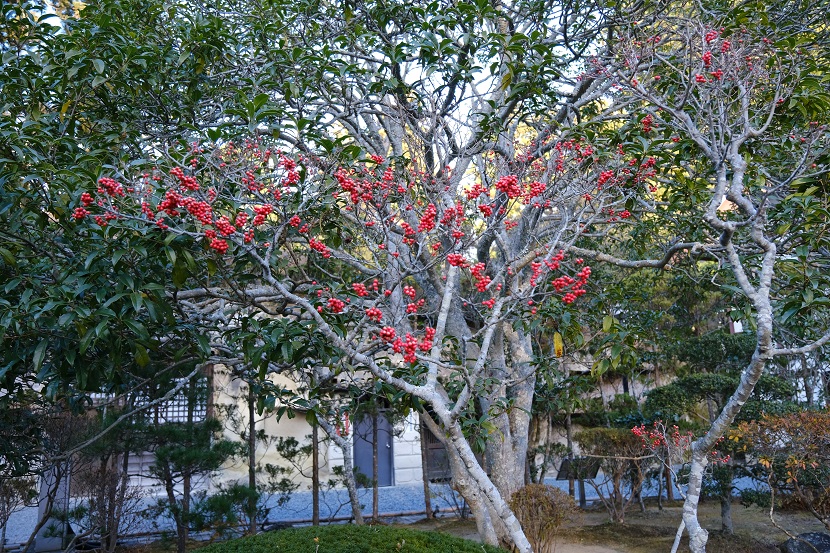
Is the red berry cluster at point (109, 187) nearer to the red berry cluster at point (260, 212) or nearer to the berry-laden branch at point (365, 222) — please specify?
the berry-laden branch at point (365, 222)

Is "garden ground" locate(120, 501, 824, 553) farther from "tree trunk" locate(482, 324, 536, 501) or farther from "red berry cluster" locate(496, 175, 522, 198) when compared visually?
"red berry cluster" locate(496, 175, 522, 198)

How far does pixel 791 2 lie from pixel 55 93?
6316 mm

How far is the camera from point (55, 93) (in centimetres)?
439

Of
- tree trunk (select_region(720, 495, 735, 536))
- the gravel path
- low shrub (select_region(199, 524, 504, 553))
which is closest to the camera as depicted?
low shrub (select_region(199, 524, 504, 553))

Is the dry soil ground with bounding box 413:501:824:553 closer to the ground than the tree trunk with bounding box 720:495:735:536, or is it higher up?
closer to the ground

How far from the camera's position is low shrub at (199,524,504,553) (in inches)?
154

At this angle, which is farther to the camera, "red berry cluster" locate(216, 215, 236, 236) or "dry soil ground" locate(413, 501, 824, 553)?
"dry soil ground" locate(413, 501, 824, 553)

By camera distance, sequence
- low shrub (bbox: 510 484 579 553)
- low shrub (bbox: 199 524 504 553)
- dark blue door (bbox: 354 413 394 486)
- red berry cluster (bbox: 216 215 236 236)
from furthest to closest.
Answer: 1. dark blue door (bbox: 354 413 394 486)
2. low shrub (bbox: 510 484 579 553)
3. low shrub (bbox: 199 524 504 553)
4. red berry cluster (bbox: 216 215 236 236)

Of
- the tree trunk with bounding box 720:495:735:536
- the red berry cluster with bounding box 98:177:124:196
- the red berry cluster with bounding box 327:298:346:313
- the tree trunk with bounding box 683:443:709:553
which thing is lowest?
the tree trunk with bounding box 720:495:735:536

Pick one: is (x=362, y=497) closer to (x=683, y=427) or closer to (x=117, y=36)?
(x=683, y=427)

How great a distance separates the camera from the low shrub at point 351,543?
3.90m

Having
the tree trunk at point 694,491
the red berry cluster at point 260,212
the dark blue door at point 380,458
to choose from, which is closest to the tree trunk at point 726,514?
the tree trunk at point 694,491

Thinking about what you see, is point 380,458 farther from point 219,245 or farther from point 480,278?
point 219,245

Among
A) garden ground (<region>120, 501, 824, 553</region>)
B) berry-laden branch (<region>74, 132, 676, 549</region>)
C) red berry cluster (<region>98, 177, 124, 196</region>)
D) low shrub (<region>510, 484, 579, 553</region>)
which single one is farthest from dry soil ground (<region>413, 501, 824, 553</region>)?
red berry cluster (<region>98, 177, 124, 196</region>)
